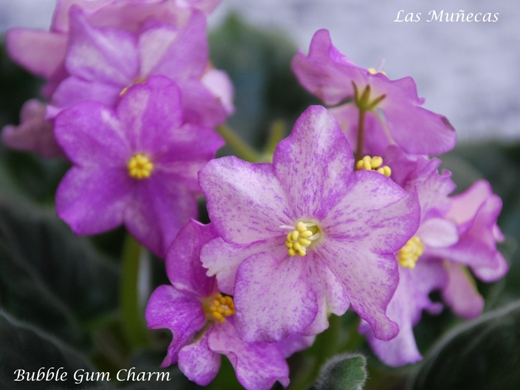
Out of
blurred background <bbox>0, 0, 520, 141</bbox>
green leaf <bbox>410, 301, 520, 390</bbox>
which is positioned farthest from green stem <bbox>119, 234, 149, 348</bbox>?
A: blurred background <bbox>0, 0, 520, 141</bbox>

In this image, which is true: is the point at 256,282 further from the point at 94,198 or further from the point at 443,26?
the point at 443,26

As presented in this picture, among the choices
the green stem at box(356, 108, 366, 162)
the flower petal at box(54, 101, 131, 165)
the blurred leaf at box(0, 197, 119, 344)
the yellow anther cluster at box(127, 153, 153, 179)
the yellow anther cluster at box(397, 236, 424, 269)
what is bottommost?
the blurred leaf at box(0, 197, 119, 344)

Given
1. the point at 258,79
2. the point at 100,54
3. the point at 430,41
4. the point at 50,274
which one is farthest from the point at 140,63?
the point at 430,41

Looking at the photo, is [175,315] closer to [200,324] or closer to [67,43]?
[200,324]

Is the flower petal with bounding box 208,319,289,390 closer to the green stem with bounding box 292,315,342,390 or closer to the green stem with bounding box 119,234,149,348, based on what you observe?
the green stem with bounding box 292,315,342,390

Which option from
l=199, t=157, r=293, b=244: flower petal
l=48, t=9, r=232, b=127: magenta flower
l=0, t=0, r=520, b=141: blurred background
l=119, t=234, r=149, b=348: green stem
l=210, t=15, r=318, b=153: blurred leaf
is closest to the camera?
l=199, t=157, r=293, b=244: flower petal

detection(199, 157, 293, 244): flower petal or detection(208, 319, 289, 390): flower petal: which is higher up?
detection(199, 157, 293, 244): flower petal

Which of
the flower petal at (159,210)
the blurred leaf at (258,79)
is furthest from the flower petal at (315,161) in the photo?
the blurred leaf at (258,79)
